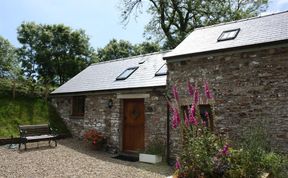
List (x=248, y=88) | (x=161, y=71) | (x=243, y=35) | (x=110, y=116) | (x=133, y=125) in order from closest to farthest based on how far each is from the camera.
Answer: (x=248, y=88), (x=243, y=35), (x=161, y=71), (x=133, y=125), (x=110, y=116)

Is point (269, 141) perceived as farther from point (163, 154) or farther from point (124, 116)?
point (124, 116)

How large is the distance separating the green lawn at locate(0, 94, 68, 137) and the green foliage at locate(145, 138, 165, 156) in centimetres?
613

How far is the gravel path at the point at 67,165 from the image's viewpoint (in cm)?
773

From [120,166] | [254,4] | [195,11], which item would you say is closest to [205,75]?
[120,166]

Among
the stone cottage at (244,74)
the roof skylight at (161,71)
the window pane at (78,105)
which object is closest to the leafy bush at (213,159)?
the stone cottage at (244,74)

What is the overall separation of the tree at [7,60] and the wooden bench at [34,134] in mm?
20749

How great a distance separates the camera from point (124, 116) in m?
11.6

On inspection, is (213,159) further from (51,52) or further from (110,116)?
(51,52)

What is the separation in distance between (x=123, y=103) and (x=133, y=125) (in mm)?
1058

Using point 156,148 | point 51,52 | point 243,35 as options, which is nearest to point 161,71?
point 156,148

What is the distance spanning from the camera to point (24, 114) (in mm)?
14273

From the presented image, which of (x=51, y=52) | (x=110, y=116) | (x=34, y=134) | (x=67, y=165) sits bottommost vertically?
(x=67, y=165)

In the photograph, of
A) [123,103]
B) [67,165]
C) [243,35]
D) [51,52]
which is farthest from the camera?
[51,52]

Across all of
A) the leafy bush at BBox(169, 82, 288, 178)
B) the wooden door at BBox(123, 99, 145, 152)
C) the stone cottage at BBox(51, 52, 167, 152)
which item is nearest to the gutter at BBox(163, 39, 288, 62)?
the stone cottage at BBox(51, 52, 167, 152)
